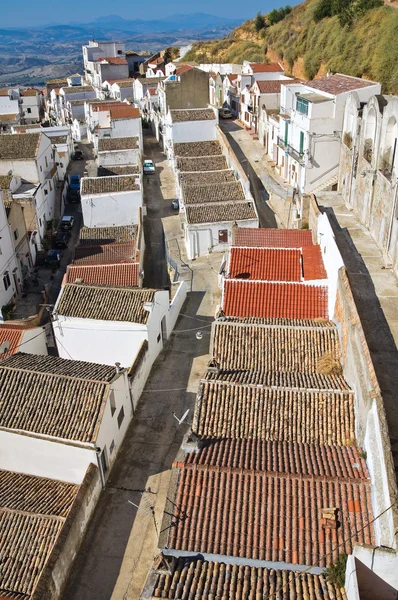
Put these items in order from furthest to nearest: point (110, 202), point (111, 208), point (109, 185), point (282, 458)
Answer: point (109, 185) < point (111, 208) < point (110, 202) < point (282, 458)

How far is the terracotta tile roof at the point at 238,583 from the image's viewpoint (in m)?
9.84

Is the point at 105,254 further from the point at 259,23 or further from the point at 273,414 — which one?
the point at 259,23

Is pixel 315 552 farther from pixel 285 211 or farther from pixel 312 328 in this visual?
pixel 285 211

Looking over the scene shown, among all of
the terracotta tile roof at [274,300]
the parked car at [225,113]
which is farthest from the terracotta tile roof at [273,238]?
the parked car at [225,113]

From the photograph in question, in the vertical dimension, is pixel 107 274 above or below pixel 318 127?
below

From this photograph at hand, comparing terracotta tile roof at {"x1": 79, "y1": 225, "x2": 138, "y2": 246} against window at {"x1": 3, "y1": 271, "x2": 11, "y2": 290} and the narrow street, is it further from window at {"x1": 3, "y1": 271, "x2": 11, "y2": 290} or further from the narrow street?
the narrow street

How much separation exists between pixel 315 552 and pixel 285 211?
1061 inches

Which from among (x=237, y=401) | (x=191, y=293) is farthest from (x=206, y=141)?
(x=237, y=401)

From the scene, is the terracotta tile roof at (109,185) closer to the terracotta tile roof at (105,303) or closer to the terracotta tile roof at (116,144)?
the terracotta tile roof at (116,144)

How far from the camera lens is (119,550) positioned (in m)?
14.0

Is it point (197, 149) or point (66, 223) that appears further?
point (197, 149)

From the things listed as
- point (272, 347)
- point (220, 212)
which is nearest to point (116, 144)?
point (220, 212)

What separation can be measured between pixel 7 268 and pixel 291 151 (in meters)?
20.6

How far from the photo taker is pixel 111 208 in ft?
121
